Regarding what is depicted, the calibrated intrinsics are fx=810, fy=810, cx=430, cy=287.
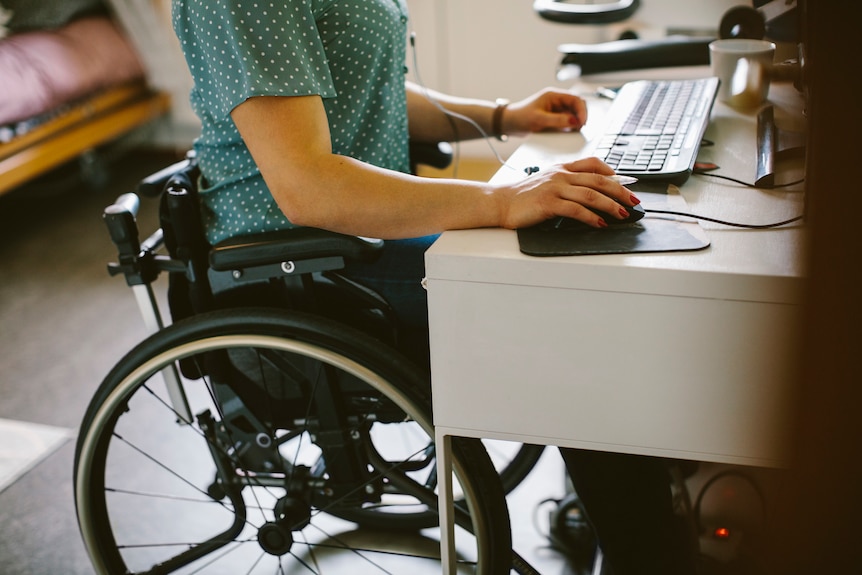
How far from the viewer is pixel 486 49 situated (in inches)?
109

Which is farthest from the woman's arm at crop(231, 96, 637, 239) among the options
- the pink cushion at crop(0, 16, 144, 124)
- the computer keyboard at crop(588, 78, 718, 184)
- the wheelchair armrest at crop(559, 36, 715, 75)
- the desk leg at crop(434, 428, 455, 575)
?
the pink cushion at crop(0, 16, 144, 124)

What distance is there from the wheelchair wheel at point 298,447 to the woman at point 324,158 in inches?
4.8

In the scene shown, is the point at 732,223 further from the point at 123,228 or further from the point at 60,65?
the point at 60,65

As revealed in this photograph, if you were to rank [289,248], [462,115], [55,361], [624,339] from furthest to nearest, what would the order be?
[55,361]
[462,115]
[289,248]
[624,339]

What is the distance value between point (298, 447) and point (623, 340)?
495mm

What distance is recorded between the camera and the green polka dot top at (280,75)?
861 millimetres

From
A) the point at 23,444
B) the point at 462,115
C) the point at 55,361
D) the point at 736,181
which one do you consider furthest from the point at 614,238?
the point at 55,361

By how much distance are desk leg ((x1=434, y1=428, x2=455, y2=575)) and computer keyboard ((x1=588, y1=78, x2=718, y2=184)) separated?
38 centimetres

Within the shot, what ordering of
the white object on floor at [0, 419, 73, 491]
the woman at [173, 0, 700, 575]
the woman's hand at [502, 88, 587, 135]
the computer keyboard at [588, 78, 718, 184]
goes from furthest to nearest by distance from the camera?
the white object on floor at [0, 419, 73, 491]
the woman's hand at [502, 88, 587, 135]
the computer keyboard at [588, 78, 718, 184]
the woman at [173, 0, 700, 575]

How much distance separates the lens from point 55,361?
6.63 ft

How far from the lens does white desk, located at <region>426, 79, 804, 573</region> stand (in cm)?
75

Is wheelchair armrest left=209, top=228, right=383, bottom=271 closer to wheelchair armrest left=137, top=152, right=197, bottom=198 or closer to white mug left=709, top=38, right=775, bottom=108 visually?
wheelchair armrest left=137, top=152, right=197, bottom=198

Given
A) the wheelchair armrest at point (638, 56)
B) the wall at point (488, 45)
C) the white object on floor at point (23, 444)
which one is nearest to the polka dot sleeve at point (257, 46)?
the wheelchair armrest at point (638, 56)

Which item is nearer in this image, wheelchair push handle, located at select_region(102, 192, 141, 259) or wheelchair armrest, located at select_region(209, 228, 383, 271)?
wheelchair armrest, located at select_region(209, 228, 383, 271)
